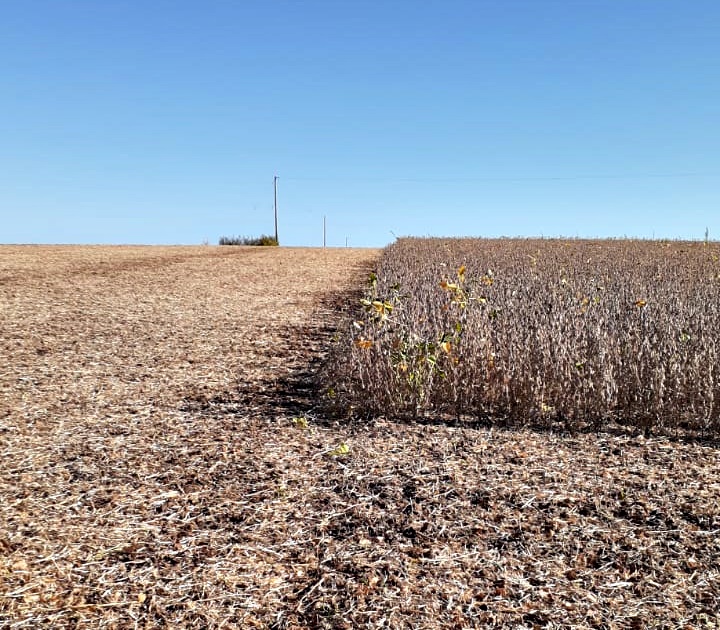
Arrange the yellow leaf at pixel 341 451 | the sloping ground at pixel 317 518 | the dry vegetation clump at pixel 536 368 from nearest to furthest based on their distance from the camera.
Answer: the sloping ground at pixel 317 518 → the yellow leaf at pixel 341 451 → the dry vegetation clump at pixel 536 368

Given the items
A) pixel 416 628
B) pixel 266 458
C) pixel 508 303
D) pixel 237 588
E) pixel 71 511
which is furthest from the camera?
pixel 508 303

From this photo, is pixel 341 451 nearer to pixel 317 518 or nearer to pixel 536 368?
pixel 317 518

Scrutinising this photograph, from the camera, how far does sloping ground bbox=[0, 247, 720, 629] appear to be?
2.62m

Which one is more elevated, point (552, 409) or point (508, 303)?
point (508, 303)

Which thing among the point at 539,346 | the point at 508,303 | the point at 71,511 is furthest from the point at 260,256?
the point at 71,511

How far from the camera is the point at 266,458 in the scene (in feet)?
13.1

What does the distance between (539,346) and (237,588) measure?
10.8 feet

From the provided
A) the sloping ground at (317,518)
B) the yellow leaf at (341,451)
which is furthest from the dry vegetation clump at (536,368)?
the yellow leaf at (341,451)

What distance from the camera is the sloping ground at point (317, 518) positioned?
2615mm

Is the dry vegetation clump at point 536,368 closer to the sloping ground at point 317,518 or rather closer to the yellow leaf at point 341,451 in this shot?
the sloping ground at point 317,518

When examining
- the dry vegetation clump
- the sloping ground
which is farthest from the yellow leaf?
the dry vegetation clump

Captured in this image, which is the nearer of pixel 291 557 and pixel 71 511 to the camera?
pixel 291 557

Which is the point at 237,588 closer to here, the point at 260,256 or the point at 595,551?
the point at 595,551

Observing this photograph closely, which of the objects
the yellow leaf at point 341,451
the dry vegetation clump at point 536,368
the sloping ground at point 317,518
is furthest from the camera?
the dry vegetation clump at point 536,368
